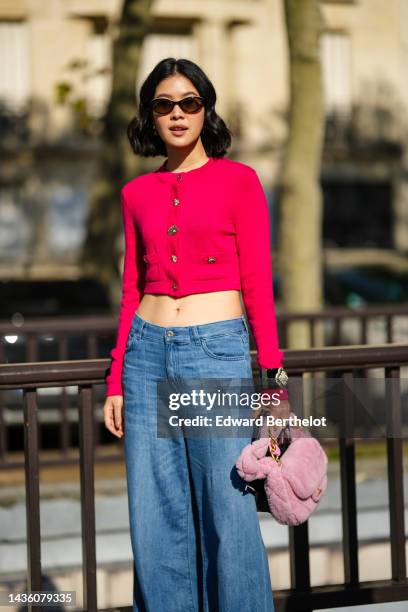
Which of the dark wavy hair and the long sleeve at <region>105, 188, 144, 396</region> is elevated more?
the dark wavy hair

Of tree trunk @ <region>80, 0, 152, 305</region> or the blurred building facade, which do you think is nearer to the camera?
tree trunk @ <region>80, 0, 152, 305</region>

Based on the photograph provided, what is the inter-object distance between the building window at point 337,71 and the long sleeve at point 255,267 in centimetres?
2539

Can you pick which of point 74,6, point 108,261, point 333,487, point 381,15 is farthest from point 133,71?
point 381,15

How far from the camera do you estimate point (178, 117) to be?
11.2 feet

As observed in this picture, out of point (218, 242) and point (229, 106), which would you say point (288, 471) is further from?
point (229, 106)

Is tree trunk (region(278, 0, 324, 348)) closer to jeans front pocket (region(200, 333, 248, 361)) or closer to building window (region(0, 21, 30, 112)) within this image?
jeans front pocket (region(200, 333, 248, 361))

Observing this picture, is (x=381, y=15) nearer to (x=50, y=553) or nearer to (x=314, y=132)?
(x=314, y=132)

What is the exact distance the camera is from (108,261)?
11.6m

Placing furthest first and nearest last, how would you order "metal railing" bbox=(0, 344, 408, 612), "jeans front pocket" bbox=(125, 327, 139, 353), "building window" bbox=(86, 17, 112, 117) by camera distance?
"building window" bbox=(86, 17, 112, 117), "metal railing" bbox=(0, 344, 408, 612), "jeans front pocket" bbox=(125, 327, 139, 353)

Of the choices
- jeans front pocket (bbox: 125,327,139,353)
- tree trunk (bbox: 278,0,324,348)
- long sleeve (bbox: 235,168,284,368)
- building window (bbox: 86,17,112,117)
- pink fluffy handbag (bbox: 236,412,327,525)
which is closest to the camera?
pink fluffy handbag (bbox: 236,412,327,525)

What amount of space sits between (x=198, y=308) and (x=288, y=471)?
57 cm

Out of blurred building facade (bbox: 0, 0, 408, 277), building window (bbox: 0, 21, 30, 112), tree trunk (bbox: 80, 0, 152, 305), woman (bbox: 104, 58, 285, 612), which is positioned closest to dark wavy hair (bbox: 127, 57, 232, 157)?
woman (bbox: 104, 58, 285, 612)

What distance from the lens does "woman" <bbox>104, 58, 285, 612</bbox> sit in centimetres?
332

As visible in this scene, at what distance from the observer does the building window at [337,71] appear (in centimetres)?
2825
